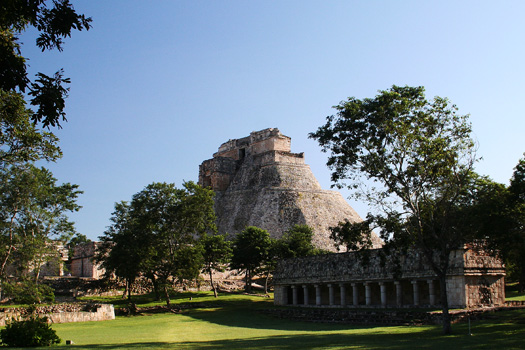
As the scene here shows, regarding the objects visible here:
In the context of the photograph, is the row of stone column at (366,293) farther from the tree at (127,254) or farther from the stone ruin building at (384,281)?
the tree at (127,254)

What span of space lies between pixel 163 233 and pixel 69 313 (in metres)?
9.32

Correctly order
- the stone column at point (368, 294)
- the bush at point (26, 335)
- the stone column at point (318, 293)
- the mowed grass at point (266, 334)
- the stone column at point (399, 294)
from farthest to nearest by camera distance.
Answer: the stone column at point (318, 293) → the stone column at point (368, 294) → the stone column at point (399, 294) → the mowed grass at point (266, 334) → the bush at point (26, 335)

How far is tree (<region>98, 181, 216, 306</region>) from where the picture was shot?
113ft

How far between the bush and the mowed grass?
3.36ft

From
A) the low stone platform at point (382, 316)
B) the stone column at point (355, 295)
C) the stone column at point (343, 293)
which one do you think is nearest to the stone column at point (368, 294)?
the stone column at point (355, 295)

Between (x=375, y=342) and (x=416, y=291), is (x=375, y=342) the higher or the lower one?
the lower one

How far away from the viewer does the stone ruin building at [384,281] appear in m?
25.6

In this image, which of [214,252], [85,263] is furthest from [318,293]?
[85,263]

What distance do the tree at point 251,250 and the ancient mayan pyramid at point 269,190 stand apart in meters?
17.0

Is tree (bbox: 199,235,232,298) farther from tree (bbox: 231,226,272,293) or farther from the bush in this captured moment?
the bush

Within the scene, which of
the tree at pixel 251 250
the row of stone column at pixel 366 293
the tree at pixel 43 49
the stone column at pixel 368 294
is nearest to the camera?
the tree at pixel 43 49

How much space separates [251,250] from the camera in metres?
44.5

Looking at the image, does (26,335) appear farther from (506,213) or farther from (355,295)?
(355,295)

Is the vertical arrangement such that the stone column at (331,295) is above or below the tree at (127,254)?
below
